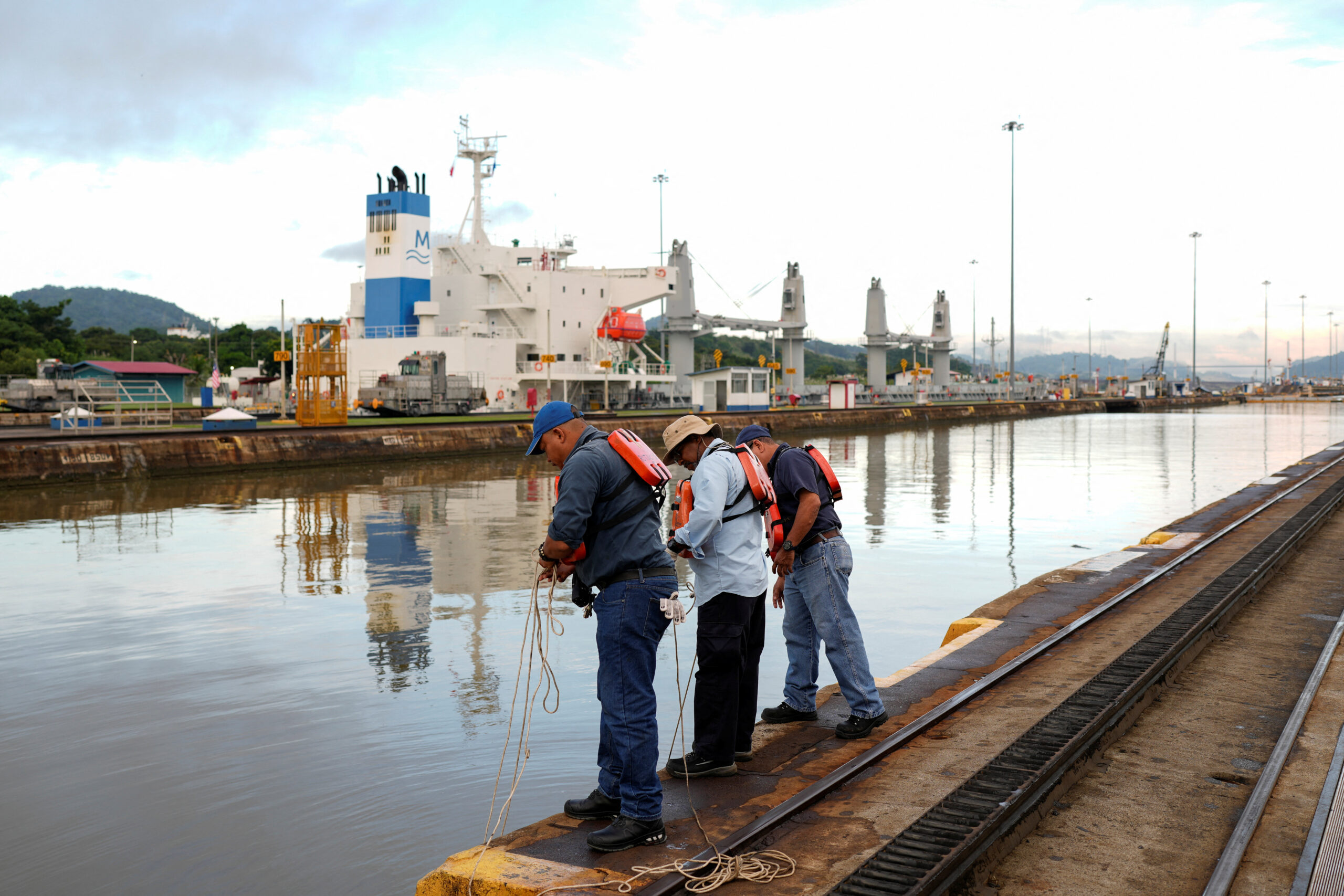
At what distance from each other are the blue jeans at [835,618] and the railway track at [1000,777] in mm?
313

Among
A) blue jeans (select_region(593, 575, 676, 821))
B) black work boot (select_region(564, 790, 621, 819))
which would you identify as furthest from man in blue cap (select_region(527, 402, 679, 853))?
black work boot (select_region(564, 790, 621, 819))

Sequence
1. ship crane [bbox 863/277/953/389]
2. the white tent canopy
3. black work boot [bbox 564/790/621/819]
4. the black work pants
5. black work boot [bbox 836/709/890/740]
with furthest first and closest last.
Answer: ship crane [bbox 863/277/953/389] → the white tent canopy → black work boot [bbox 836/709/890/740] → the black work pants → black work boot [bbox 564/790/621/819]

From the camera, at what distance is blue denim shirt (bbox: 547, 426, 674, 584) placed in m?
4.23

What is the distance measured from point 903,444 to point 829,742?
121ft

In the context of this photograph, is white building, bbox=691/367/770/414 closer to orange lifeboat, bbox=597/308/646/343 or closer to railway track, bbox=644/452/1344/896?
orange lifeboat, bbox=597/308/646/343

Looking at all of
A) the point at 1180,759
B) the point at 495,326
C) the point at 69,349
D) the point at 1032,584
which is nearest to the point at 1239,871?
the point at 1180,759

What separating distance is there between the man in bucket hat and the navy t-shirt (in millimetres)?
550

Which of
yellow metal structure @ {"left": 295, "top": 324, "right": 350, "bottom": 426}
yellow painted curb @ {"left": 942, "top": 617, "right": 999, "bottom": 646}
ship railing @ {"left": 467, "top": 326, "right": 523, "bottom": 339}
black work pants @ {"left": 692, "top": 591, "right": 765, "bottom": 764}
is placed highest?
ship railing @ {"left": 467, "top": 326, "right": 523, "bottom": 339}

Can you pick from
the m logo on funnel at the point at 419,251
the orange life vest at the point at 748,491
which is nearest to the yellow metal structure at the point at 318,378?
the m logo on funnel at the point at 419,251

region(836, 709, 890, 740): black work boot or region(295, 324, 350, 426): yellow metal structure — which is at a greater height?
region(295, 324, 350, 426): yellow metal structure

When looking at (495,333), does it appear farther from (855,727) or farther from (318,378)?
(855,727)

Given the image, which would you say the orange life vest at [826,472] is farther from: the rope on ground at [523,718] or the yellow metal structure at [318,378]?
the yellow metal structure at [318,378]

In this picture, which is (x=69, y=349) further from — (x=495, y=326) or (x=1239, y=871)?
(x=1239, y=871)

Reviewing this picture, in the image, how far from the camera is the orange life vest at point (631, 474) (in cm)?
428
